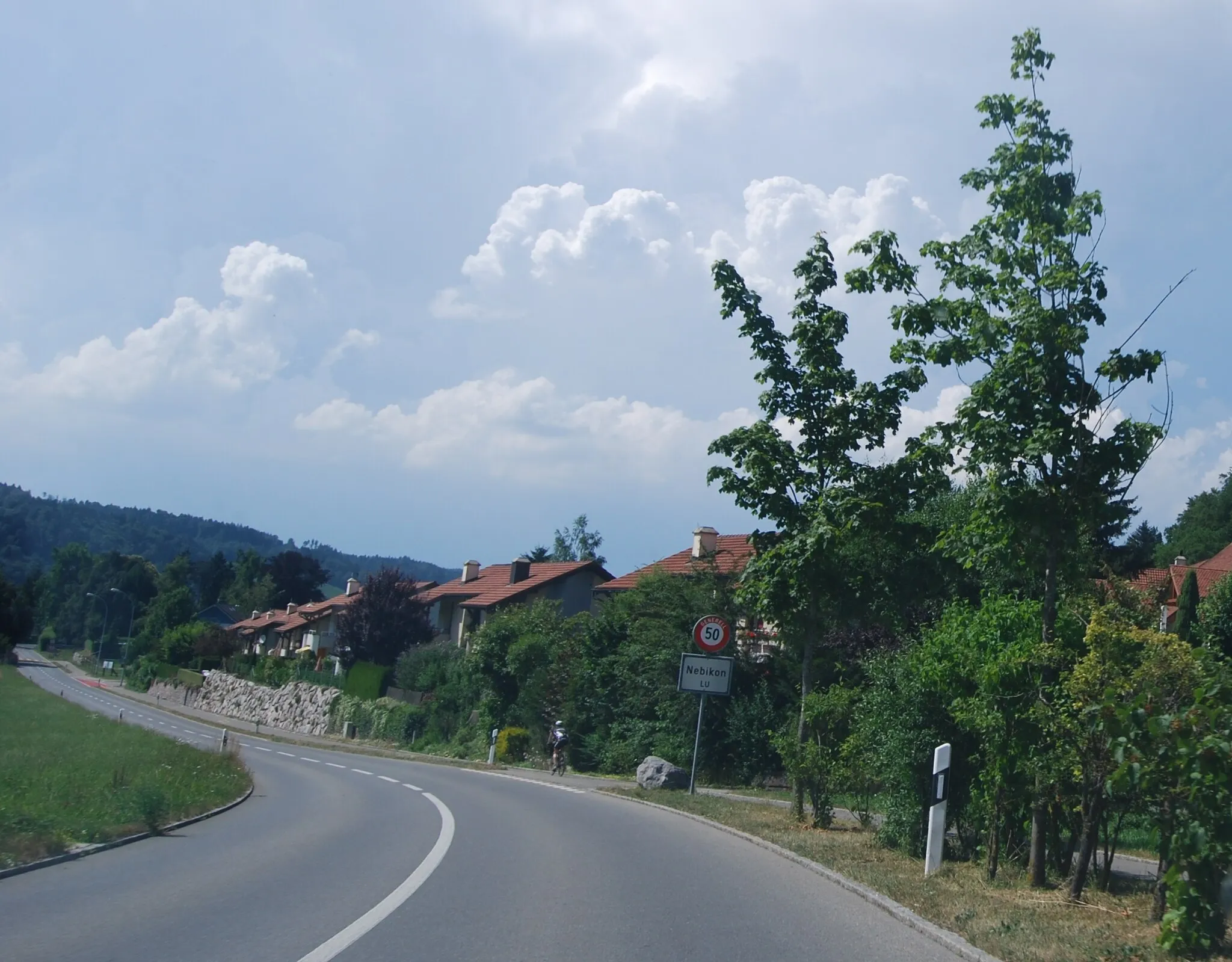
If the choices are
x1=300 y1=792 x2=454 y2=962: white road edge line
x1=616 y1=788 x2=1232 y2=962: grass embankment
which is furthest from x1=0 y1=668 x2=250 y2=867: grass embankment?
x1=616 y1=788 x2=1232 y2=962: grass embankment

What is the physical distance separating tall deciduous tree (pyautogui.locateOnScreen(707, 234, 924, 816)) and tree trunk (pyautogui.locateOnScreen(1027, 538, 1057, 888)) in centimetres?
482

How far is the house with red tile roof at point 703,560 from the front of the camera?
97.6 feet

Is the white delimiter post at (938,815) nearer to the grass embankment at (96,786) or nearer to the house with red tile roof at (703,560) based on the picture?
the grass embankment at (96,786)

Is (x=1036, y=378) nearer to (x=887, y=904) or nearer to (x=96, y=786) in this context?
(x=887, y=904)

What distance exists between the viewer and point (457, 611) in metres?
71.4

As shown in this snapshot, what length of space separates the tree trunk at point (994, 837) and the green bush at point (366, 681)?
157 ft

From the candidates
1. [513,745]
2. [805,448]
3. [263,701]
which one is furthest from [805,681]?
[263,701]

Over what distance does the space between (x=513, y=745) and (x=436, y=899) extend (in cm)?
3032

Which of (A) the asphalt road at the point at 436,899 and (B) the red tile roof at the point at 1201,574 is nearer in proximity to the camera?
(A) the asphalt road at the point at 436,899

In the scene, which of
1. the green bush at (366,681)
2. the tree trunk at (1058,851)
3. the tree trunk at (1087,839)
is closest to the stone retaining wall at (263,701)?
the green bush at (366,681)

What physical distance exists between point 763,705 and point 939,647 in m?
16.3

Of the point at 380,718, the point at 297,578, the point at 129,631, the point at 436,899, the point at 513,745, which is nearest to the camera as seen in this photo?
the point at 436,899

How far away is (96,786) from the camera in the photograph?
16375 mm

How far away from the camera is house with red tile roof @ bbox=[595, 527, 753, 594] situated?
29750mm
